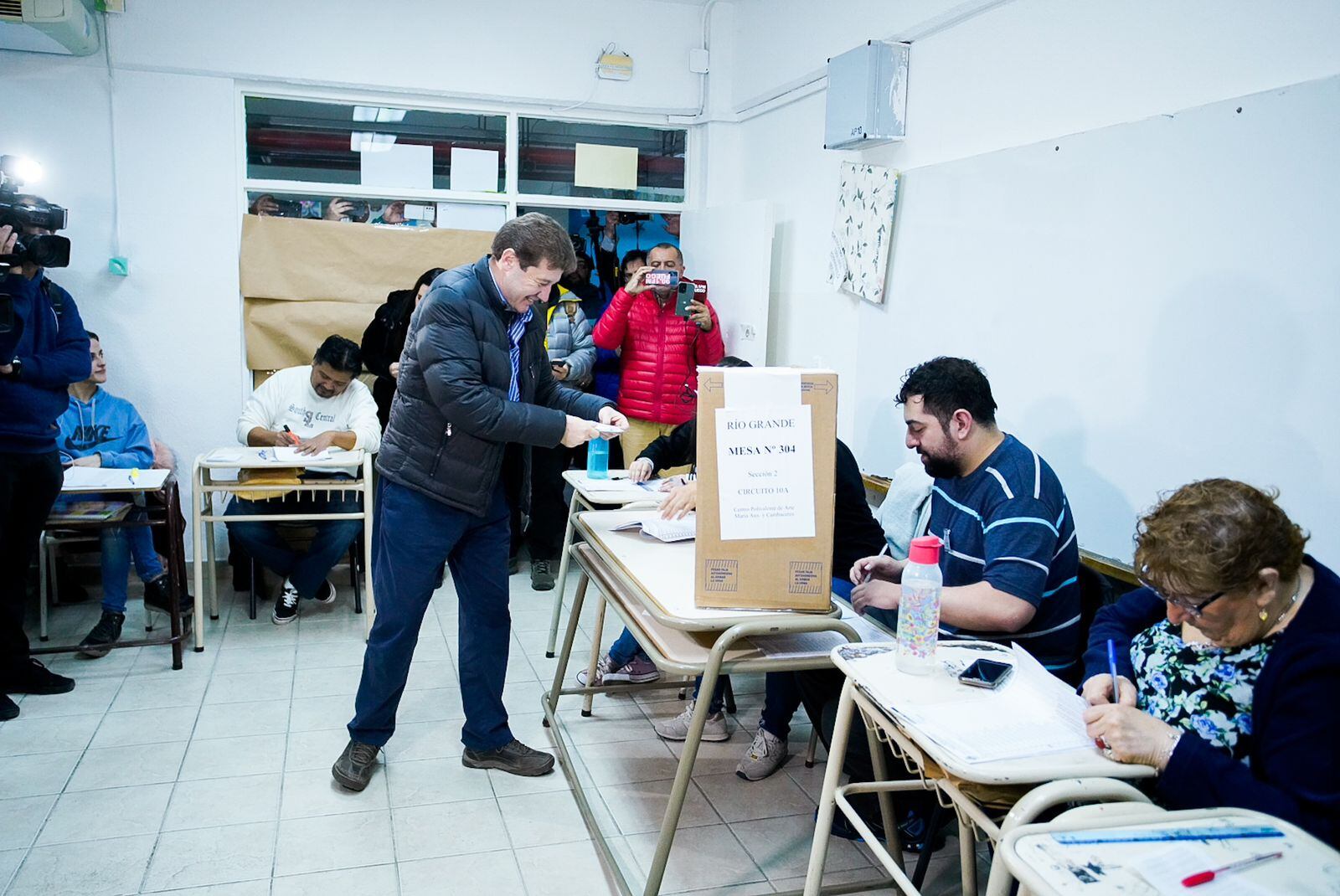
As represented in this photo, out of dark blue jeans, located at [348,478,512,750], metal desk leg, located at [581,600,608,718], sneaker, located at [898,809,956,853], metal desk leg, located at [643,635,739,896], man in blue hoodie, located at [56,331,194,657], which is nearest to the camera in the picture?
metal desk leg, located at [643,635,739,896]

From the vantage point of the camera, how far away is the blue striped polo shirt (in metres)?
1.93

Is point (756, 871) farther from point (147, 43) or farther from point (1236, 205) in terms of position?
point (147, 43)

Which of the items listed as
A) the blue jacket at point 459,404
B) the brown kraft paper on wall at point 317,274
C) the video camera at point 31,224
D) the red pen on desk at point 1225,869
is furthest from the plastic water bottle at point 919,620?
the brown kraft paper on wall at point 317,274

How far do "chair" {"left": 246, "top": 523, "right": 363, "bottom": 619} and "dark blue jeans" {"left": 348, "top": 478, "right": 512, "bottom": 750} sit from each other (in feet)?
4.87

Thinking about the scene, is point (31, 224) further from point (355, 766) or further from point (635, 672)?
point (635, 672)

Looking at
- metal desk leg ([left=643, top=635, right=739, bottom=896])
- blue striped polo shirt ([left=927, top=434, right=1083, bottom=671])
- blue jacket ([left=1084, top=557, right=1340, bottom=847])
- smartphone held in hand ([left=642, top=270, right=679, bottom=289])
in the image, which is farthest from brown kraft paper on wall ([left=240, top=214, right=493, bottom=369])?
blue jacket ([left=1084, top=557, right=1340, bottom=847])

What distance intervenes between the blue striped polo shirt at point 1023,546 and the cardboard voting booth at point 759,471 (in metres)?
0.36

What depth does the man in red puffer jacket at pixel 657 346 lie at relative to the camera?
4.41m

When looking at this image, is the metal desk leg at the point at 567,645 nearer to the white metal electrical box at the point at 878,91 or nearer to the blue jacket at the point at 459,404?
the blue jacket at the point at 459,404

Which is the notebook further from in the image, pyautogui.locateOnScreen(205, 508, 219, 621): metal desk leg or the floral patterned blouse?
pyautogui.locateOnScreen(205, 508, 219, 621): metal desk leg

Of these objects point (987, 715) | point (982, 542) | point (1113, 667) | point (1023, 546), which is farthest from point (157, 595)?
point (1113, 667)

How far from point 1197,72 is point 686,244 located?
3.18m

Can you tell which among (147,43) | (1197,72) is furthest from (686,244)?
(1197,72)

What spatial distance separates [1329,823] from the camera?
124cm
